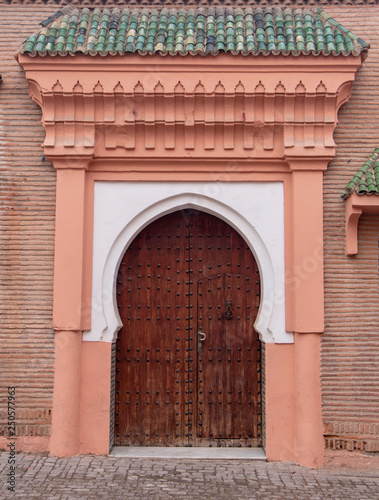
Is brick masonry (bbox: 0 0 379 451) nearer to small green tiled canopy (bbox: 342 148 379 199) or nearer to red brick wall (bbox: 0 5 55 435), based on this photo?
red brick wall (bbox: 0 5 55 435)

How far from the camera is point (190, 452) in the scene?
5938 mm

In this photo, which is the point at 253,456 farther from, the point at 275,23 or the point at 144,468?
the point at 275,23

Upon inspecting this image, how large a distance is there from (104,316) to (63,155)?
5.62 ft

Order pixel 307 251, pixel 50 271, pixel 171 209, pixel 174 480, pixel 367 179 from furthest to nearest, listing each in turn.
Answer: pixel 171 209, pixel 50 271, pixel 307 251, pixel 367 179, pixel 174 480

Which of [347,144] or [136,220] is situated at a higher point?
[347,144]

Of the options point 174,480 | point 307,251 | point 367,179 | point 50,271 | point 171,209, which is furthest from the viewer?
point 171,209

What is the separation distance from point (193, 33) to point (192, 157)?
50.1 inches

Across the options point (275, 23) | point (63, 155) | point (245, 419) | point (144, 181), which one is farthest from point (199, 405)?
point (275, 23)

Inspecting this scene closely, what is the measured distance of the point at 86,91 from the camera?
5.70 metres

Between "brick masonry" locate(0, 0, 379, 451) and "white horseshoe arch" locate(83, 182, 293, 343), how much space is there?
1.60 ft

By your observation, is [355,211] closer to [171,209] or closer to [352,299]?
[352,299]

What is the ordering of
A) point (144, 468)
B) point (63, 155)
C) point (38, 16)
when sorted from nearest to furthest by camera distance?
point (144, 468)
point (63, 155)
point (38, 16)

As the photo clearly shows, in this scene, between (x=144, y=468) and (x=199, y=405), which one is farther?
(x=199, y=405)

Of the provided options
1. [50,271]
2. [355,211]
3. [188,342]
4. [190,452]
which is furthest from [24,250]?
[355,211]
